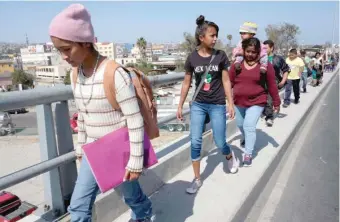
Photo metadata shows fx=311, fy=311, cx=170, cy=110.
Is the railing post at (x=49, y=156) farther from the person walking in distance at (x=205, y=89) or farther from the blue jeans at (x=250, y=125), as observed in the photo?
the blue jeans at (x=250, y=125)

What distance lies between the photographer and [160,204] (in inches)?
120

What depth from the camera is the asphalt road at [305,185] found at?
3160mm

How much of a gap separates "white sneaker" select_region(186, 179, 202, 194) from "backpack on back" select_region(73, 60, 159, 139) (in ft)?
4.27

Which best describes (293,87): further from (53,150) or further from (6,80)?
(6,80)

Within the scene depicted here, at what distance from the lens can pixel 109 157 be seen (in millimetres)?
1978

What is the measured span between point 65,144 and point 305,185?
2.92 m

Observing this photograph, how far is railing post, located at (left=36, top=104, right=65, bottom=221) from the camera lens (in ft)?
7.34

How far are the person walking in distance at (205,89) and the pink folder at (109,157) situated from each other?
143 cm

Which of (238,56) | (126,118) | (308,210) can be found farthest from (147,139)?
(238,56)

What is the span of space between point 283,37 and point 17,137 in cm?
6545

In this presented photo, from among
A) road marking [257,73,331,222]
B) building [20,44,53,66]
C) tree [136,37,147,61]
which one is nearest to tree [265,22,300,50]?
tree [136,37,147,61]

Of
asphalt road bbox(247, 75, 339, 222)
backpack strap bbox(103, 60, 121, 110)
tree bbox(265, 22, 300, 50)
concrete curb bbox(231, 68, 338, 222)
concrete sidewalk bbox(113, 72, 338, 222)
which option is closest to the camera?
backpack strap bbox(103, 60, 121, 110)

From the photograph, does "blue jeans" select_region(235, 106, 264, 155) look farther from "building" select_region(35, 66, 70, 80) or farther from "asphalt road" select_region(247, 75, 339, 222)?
"building" select_region(35, 66, 70, 80)

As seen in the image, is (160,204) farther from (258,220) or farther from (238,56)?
(238,56)
